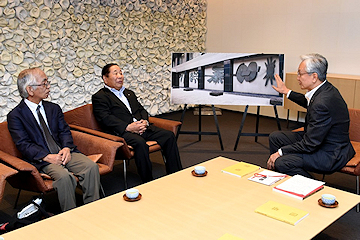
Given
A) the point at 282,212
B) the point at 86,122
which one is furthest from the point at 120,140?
the point at 282,212

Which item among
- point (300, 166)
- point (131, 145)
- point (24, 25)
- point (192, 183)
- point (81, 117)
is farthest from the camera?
point (24, 25)

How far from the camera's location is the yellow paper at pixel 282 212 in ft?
7.56

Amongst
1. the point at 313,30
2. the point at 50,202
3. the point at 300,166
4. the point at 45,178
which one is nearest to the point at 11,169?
the point at 45,178

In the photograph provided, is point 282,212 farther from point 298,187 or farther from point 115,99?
point 115,99

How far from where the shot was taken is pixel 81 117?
14.3 ft

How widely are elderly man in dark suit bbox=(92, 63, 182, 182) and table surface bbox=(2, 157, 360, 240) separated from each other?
116 centimetres

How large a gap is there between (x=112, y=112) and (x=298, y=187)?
7.65 feet

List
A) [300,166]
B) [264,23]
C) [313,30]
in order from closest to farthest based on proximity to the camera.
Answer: [300,166] → [313,30] → [264,23]

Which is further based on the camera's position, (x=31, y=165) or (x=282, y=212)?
(x=31, y=165)

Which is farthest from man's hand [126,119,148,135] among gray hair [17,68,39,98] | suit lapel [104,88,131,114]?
gray hair [17,68,39,98]

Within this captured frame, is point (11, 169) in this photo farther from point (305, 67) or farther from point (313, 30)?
point (313, 30)

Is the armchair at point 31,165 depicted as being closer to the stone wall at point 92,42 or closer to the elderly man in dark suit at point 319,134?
the elderly man in dark suit at point 319,134

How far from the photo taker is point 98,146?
12.1ft

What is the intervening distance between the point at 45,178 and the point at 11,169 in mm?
389
